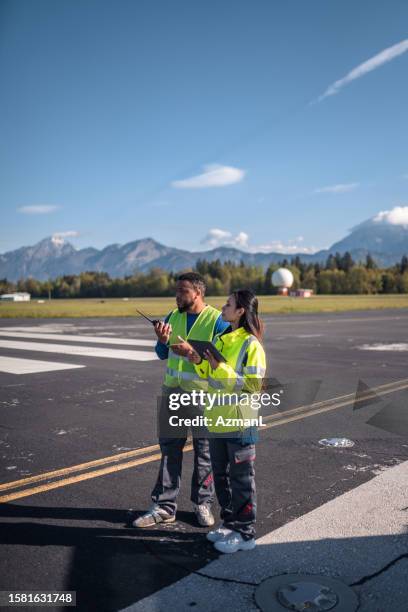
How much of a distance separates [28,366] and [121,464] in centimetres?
744

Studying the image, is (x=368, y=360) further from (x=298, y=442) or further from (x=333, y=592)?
(x=333, y=592)

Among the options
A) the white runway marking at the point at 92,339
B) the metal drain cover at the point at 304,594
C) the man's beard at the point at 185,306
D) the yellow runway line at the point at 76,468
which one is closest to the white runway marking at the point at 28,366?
the white runway marking at the point at 92,339

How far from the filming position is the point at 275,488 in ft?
14.7

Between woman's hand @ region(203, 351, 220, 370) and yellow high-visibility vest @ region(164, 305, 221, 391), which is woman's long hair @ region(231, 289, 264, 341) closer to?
woman's hand @ region(203, 351, 220, 370)

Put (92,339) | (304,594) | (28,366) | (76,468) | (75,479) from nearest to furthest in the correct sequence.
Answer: (304,594)
(75,479)
(76,468)
(28,366)
(92,339)

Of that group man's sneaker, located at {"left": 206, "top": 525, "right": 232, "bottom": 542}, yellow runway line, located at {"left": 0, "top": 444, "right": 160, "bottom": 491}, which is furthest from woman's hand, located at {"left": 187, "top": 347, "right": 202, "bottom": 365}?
yellow runway line, located at {"left": 0, "top": 444, "right": 160, "bottom": 491}

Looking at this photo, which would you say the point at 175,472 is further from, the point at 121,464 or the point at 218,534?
the point at 121,464

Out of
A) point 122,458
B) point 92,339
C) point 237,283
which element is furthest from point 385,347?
point 237,283

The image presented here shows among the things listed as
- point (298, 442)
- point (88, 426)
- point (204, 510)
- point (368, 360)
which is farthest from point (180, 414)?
point (368, 360)

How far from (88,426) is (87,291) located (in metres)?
140

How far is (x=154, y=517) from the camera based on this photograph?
12.6ft

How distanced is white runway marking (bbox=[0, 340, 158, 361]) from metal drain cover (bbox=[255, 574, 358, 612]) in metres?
10.0

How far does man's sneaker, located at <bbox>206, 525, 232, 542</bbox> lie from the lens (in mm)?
3510

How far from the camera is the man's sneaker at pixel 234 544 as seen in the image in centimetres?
341
